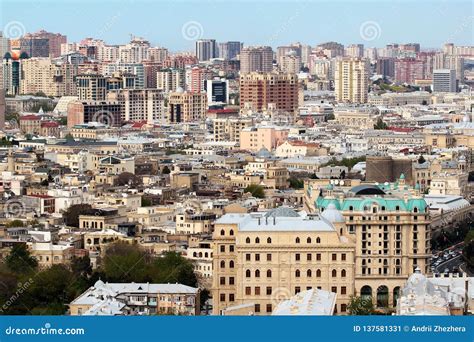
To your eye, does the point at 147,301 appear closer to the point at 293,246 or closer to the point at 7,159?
the point at 293,246

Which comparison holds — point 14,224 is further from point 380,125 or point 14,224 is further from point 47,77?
point 47,77

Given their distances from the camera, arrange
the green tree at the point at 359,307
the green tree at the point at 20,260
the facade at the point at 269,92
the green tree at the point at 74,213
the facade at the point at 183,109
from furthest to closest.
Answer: the facade at the point at 183,109 < the facade at the point at 269,92 < the green tree at the point at 74,213 < the green tree at the point at 20,260 < the green tree at the point at 359,307

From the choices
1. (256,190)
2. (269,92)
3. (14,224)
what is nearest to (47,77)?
(269,92)

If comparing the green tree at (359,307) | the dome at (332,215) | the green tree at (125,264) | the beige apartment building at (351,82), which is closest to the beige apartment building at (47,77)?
the beige apartment building at (351,82)

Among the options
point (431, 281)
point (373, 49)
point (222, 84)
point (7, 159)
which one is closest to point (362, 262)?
point (431, 281)

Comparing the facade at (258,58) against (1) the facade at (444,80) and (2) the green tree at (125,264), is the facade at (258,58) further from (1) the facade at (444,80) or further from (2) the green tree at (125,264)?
(2) the green tree at (125,264)

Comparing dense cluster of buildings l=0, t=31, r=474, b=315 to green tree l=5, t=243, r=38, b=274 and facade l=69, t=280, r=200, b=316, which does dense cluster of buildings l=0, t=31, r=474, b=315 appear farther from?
green tree l=5, t=243, r=38, b=274

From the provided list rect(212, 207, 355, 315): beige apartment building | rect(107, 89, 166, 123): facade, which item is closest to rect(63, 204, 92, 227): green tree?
rect(212, 207, 355, 315): beige apartment building
